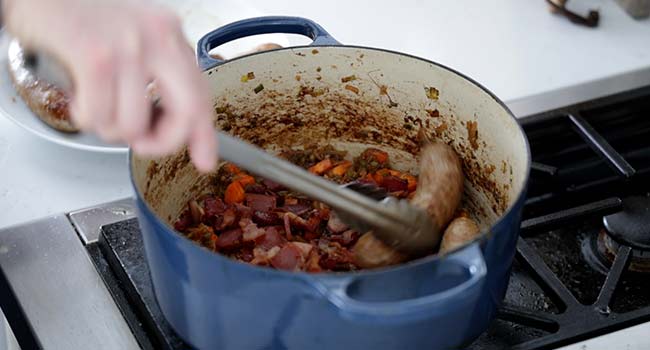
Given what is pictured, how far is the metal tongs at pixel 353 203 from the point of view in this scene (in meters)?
0.75

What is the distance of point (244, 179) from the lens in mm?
1076

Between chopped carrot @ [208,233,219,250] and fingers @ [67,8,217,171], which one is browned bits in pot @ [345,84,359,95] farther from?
fingers @ [67,8,217,171]

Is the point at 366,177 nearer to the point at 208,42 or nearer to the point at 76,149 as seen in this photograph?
the point at 208,42

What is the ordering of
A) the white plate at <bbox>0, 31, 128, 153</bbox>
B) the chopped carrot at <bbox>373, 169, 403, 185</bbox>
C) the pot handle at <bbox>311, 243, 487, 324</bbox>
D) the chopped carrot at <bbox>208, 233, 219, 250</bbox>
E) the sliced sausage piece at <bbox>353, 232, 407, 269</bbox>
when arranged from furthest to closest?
1. the white plate at <bbox>0, 31, 128, 153</bbox>
2. the chopped carrot at <bbox>373, 169, 403, 185</bbox>
3. the chopped carrot at <bbox>208, 233, 219, 250</bbox>
4. the sliced sausage piece at <bbox>353, 232, 407, 269</bbox>
5. the pot handle at <bbox>311, 243, 487, 324</bbox>

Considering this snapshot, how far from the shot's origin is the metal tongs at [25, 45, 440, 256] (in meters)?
0.75

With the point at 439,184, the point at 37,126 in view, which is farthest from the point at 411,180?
the point at 37,126

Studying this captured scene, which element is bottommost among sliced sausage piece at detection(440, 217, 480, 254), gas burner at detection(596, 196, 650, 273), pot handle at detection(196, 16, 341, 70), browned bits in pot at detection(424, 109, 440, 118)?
gas burner at detection(596, 196, 650, 273)

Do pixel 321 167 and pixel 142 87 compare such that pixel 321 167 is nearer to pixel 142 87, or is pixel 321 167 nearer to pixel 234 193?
pixel 234 193

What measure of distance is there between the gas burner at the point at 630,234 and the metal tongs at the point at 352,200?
28 cm

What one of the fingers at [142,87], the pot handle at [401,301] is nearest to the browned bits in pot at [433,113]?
the pot handle at [401,301]

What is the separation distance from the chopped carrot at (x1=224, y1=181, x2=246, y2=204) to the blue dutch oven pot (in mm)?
29

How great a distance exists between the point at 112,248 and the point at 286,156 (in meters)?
0.23

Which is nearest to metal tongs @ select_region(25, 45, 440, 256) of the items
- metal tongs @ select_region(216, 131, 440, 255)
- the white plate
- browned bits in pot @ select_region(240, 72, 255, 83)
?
metal tongs @ select_region(216, 131, 440, 255)

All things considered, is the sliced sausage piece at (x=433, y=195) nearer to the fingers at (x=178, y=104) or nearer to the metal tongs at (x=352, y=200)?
the metal tongs at (x=352, y=200)
